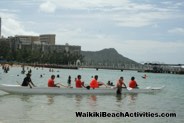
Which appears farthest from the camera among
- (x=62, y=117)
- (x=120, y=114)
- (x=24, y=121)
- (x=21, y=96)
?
(x=21, y=96)

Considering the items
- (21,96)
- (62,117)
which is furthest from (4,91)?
(62,117)

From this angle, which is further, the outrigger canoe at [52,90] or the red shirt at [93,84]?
the red shirt at [93,84]

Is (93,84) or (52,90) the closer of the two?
(52,90)

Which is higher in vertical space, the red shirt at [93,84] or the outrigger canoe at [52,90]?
the red shirt at [93,84]

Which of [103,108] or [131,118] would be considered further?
[103,108]

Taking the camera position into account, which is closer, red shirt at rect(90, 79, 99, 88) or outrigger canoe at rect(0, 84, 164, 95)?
outrigger canoe at rect(0, 84, 164, 95)

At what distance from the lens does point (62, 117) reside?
20.1m

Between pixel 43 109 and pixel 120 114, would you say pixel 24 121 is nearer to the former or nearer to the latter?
pixel 43 109

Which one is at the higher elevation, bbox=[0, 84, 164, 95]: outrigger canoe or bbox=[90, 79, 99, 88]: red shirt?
bbox=[90, 79, 99, 88]: red shirt

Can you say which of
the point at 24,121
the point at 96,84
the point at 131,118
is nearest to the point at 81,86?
the point at 96,84

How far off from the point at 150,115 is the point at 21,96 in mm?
12269

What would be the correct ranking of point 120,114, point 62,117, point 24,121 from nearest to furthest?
point 24,121 < point 62,117 < point 120,114

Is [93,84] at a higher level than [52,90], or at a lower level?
higher

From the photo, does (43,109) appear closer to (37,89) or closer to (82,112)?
(82,112)
